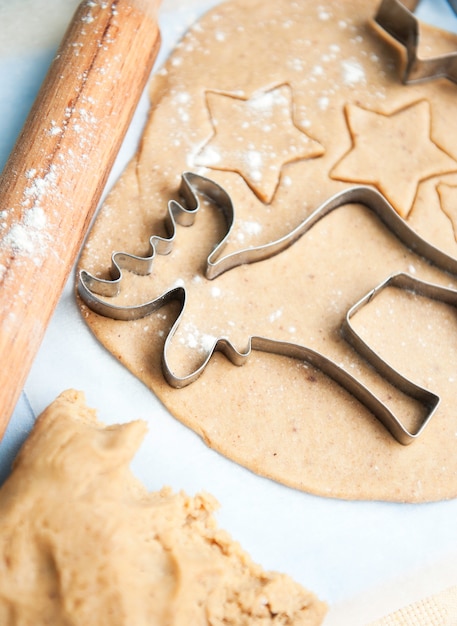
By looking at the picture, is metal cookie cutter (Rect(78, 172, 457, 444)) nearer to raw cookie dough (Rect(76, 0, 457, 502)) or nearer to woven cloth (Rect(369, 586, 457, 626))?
raw cookie dough (Rect(76, 0, 457, 502))

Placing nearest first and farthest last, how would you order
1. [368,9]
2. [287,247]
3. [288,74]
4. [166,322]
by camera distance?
1. [166,322]
2. [287,247]
3. [288,74]
4. [368,9]

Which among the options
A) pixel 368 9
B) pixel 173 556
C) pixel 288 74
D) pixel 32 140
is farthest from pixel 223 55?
pixel 173 556

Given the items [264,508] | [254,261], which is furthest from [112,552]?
[254,261]

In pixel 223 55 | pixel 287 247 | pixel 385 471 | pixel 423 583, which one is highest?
pixel 223 55

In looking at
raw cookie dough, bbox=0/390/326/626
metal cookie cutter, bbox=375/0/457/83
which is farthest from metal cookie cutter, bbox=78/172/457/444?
metal cookie cutter, bbox=375/0/457/83

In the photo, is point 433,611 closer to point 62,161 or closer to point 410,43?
point 62,161

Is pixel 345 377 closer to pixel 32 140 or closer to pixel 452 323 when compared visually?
pixel 452 323
